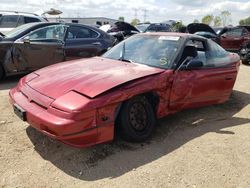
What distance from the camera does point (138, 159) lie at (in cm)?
390

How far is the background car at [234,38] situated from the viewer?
52.1 feet

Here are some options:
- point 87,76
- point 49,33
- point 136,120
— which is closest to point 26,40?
point 49,33

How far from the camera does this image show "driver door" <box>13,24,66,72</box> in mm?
7680

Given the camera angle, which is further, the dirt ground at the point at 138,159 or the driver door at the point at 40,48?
the driver door at the point at 40,48

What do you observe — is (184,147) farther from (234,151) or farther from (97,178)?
(97,178)

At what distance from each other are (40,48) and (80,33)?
1302 mm

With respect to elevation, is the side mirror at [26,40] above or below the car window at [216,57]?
below

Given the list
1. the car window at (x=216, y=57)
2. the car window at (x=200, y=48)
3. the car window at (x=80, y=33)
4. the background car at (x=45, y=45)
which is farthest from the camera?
the car window at (x=80, y=33)

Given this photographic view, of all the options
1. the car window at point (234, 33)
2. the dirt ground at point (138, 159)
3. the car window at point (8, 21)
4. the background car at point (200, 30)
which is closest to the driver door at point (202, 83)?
the dirt ground at point (138, 159)

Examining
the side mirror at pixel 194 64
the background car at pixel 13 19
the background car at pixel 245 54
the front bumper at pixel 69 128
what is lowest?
the background car at pixel 245 54

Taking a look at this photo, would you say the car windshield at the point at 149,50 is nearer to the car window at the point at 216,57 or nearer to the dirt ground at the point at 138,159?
the car window at the point at 216,57

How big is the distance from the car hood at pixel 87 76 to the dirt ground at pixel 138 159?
29.0 inches

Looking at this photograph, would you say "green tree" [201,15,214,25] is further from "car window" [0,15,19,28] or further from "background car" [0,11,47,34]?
"car window" [0,15,19,28]

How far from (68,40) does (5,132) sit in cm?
434
